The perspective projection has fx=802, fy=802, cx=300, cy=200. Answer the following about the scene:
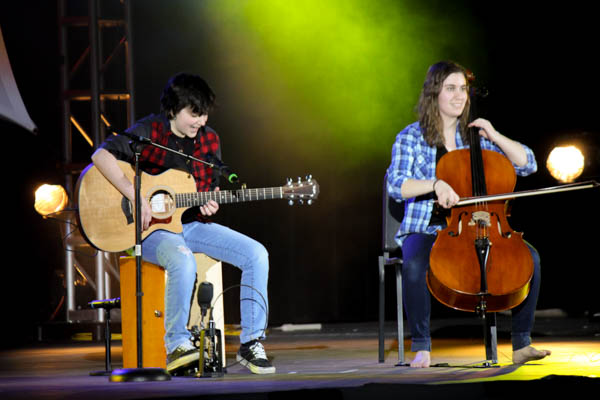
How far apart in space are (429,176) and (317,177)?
337 cm

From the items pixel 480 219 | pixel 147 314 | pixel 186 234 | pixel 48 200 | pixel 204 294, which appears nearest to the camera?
pixel 480 219

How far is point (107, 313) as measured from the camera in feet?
13.0

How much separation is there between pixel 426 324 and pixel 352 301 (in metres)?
3.66

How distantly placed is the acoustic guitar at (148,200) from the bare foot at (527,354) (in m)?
1.14

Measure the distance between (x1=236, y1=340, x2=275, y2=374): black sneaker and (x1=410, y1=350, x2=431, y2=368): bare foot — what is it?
599 mm

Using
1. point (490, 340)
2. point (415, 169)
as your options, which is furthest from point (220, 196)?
point (490, 340)

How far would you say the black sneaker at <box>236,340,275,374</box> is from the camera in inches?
134

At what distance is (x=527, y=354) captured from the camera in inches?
130

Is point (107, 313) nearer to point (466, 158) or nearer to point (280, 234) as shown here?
point (466, 158)

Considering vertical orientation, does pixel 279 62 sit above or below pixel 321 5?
below

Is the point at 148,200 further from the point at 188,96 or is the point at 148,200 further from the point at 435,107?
the point at 435,107

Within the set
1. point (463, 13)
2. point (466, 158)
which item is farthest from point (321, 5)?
point (466, 158)

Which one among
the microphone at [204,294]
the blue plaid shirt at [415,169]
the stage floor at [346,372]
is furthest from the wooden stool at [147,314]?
the blue plaid shirt at [415,169]

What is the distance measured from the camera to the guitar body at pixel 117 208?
366 centimetres
